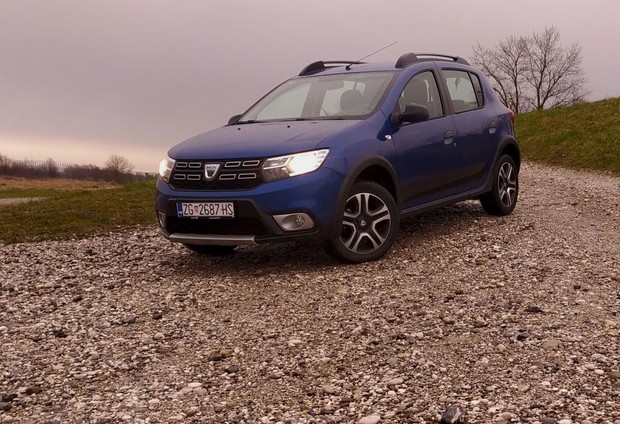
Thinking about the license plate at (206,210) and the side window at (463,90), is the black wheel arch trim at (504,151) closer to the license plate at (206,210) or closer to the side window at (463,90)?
the side window at (463,90)

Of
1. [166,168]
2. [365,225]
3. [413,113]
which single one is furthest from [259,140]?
[413,113]

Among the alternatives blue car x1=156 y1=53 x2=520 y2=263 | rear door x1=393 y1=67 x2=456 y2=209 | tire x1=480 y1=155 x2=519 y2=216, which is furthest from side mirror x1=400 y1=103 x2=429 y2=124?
tire x1=480 y1=155 x2=519 y2=216

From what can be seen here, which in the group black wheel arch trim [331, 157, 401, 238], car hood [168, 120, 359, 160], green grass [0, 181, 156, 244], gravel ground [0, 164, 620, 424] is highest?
car hood [168, 120, 359, 160]

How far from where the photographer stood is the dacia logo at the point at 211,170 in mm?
6770

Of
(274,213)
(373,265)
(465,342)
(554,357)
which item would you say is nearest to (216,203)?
(274,213)

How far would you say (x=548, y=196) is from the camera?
12594mm

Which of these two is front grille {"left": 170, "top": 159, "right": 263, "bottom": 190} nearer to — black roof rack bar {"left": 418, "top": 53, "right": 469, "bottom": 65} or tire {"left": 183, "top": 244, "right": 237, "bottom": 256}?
tire {"left": 183, "top": 244, "right": 237, "bottom": 256}

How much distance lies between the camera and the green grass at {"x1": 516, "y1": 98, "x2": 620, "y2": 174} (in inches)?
738

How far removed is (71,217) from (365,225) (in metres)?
6.93

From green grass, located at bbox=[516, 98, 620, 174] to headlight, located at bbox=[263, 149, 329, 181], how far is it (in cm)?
1283

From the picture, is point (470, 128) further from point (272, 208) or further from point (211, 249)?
point (211, 249)

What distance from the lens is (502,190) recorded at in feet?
31.8

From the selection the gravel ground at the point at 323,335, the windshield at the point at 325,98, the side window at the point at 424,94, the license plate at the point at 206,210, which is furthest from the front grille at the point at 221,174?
the side window at the point at 424,94

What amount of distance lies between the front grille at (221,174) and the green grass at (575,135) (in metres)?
13.1
